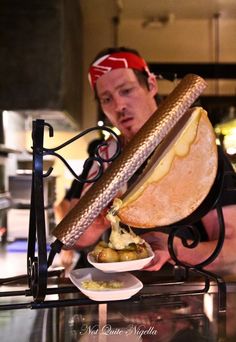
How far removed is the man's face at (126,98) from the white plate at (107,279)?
1.83 feet

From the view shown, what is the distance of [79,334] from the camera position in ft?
1.78

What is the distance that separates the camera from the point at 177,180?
0.55 metres

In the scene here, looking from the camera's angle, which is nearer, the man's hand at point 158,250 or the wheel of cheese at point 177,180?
the wheel of cheese at point 177,180

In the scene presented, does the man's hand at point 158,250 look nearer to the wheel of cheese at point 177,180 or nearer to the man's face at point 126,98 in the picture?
the wheel of cheese at point 177,180

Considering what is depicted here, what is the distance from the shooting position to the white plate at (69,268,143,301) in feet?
1.73

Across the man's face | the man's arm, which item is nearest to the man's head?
the man's face

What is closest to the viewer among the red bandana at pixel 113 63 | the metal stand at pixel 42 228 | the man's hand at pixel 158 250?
the metal stand at pixel 42 228

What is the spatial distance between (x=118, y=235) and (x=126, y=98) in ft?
2.10

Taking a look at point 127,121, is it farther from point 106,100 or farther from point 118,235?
point 118,235

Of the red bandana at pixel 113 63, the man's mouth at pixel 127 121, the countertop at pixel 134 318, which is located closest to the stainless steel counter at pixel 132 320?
the countertop at pixel 134 318

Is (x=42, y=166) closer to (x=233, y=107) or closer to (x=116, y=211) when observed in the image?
(x=116, y=211)

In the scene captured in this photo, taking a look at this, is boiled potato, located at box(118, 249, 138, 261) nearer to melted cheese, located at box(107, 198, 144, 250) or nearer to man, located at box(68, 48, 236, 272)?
melted cheese, located at box(107, 198, 144, 250)

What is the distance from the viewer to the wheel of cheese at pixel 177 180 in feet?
1.77

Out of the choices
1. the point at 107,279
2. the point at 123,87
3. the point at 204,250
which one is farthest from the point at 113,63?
the point at 107,279
